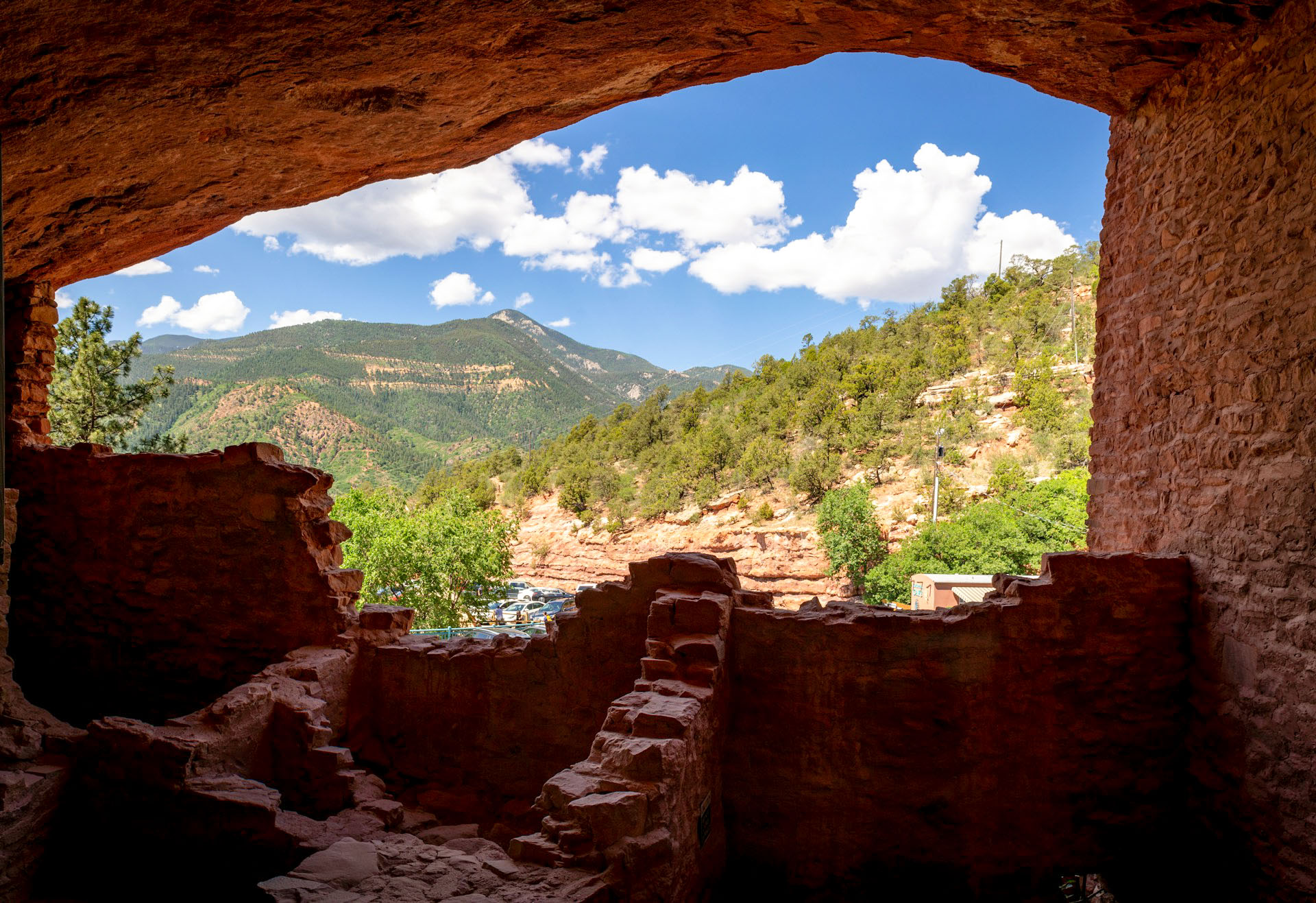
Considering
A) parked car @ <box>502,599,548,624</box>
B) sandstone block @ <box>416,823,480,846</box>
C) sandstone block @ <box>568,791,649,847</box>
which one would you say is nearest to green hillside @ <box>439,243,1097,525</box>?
parked car @ <box>502,599,548,624</box>

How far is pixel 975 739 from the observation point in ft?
16.8

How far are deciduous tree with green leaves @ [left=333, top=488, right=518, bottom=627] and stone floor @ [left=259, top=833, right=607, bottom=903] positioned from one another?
1510 centimetres

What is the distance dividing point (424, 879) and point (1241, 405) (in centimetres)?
528

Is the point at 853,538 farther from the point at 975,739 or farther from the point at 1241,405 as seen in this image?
the point at 1241,405

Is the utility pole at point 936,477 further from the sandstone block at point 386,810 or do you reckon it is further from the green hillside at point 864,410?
the sandstone block at point 386,810

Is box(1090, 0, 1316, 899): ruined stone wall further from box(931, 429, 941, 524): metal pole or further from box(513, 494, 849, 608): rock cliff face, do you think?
box(931, 429, 941, 524): metal pole

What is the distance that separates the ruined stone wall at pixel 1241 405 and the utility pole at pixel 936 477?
14026mm

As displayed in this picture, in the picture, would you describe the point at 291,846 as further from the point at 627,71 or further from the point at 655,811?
Answer: the point at 627,71

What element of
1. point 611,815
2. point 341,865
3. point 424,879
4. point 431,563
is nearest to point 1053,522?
point 431,563

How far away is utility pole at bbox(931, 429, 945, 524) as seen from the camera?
19.0 m

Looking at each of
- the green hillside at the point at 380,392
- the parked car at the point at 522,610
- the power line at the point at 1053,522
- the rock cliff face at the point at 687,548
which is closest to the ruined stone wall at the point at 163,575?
the rock cliff face at the point at 687,548

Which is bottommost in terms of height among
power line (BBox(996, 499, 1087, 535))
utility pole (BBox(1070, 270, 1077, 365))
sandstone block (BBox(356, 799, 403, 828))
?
sandstone block (BBox(356, 799, 403, 828))

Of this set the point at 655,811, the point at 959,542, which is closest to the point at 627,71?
the point at 655,811

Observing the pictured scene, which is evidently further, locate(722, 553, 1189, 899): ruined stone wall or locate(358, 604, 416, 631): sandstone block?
locate(358, 604, 416, 631): sandstone block
